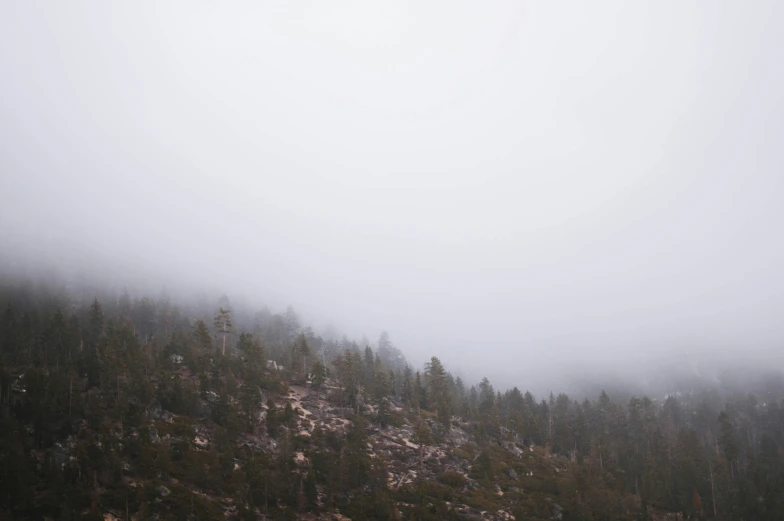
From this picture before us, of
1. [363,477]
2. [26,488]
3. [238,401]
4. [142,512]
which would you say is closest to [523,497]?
[363,477]

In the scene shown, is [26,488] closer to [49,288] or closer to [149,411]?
[149,411]

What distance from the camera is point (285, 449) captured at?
56.5m

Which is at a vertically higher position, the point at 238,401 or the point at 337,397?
the point at 238,401

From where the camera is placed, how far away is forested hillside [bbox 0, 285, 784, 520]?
142 feet

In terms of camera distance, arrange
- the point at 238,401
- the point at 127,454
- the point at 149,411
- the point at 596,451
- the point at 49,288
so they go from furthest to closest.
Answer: the point at 49,288
the point at 596,451
the point at 238,401
the point at 149,411
the point at 127,454

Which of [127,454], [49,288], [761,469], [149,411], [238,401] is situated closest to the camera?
[127,454]

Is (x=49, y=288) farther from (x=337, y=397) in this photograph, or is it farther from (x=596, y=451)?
(x=596, y=451)

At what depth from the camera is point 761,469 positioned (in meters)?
89.0

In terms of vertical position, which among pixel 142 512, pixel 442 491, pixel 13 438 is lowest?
pixel 442 491

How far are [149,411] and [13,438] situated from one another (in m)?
20.9

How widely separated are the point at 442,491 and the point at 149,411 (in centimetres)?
4626

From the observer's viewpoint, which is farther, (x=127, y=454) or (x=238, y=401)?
(x=238, y=401)

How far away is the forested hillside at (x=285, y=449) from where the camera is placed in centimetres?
4316

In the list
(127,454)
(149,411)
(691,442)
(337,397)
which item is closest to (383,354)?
(337,397)
